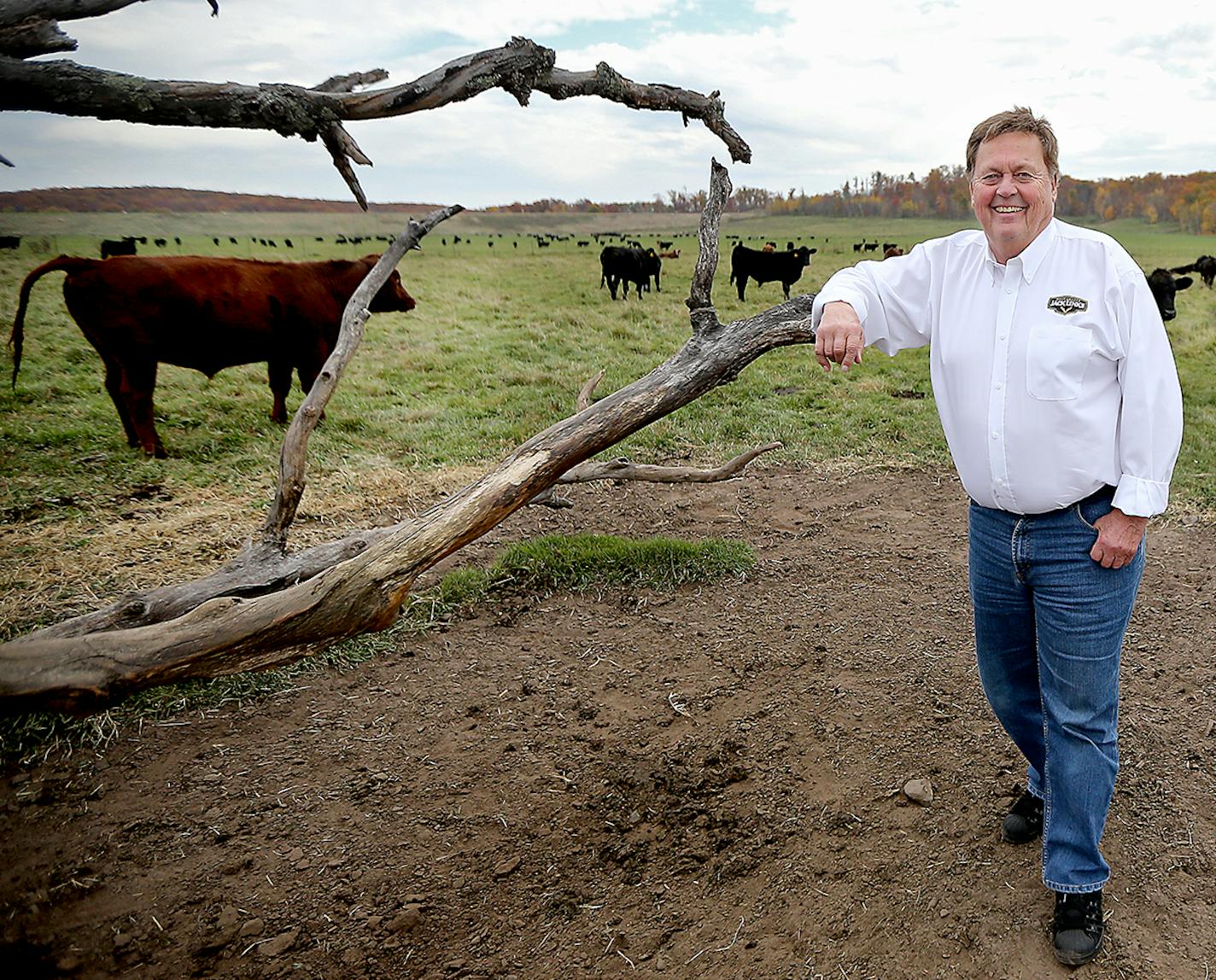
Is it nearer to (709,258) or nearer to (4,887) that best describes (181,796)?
(4,887)

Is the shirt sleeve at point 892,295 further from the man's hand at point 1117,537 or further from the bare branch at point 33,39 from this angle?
the bare branch at point 33,39

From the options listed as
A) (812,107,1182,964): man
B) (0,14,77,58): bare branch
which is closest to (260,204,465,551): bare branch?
(0,14,77,58): bare branch

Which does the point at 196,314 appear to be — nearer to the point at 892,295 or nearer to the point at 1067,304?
the point at 892,295

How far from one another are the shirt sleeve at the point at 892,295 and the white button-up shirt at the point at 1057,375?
106 mm

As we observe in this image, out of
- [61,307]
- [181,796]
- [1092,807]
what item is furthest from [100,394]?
[1092,807]

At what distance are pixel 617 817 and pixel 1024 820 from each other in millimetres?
1372

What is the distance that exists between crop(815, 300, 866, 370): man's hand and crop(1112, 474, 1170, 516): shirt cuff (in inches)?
26.8

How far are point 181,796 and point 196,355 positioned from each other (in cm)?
545

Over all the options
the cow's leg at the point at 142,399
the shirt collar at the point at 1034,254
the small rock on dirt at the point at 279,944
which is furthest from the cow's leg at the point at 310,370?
the shirt collar at the point at 1034,254

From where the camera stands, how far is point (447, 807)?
3023mm

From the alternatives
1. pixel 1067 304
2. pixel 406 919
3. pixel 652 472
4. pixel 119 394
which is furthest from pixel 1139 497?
pixel 119 394

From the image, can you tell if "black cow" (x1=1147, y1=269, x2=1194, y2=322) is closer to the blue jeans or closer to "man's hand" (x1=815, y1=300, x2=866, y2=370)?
the blue jeans

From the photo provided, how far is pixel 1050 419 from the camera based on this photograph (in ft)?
6.50

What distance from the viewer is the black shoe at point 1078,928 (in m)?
2.26
